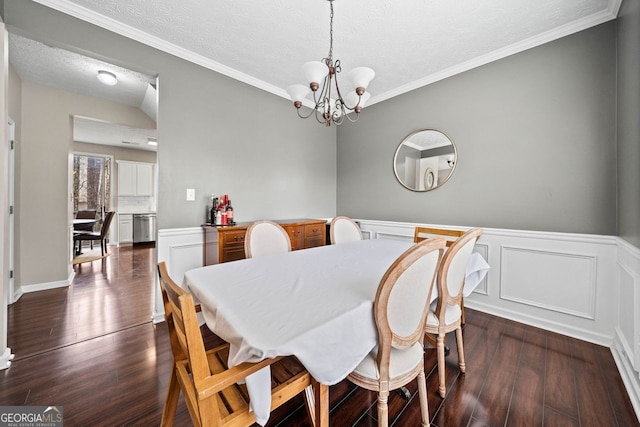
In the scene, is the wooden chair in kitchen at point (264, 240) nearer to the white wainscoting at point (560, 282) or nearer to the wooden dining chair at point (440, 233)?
the white wainscoting at point (560, 282)

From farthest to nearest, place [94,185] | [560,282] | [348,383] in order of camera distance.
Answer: [94,185] → [560,282] → [348,383]

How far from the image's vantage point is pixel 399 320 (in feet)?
3.32

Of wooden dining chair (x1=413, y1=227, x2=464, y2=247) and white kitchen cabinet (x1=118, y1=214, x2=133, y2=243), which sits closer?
wooden dining chair (x1=413, y1=227, x2=464, y2=247)

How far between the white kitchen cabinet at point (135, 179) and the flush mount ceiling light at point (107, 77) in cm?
423

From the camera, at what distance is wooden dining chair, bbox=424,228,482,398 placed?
4.58ft

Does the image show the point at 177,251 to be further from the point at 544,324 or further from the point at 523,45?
the point at 523,45

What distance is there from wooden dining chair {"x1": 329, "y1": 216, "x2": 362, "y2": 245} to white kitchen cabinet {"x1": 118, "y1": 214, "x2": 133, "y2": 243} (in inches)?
254

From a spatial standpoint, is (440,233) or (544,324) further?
(440,233)

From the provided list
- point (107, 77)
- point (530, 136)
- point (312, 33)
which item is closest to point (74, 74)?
point (107, 77)

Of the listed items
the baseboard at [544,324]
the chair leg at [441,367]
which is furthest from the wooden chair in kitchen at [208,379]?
the baseboard at [544,324]

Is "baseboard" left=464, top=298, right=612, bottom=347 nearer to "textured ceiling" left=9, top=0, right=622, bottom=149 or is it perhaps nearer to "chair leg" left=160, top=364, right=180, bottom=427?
"textured ceiling" left=9, top=0, right=622, bottom=149

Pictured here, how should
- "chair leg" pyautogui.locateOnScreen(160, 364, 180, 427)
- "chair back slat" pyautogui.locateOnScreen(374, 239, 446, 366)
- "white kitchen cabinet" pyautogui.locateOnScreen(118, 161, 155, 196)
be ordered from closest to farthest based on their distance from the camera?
"chair back slat" pyautogui.locateOnScreen(374, 239, 446, 366) < "chair leg" pyautogui.locateOnScreen(160, 364, 180, 427) < "white kitchen cabinet" pyautogui.locateOnScreen(118, 161, 155, 196)

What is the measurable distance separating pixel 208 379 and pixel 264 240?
1369mm

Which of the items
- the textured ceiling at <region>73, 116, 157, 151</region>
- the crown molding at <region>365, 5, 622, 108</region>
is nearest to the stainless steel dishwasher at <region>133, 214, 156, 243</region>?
the textured ceiling at <region>73, 116, 157, 151</region>
